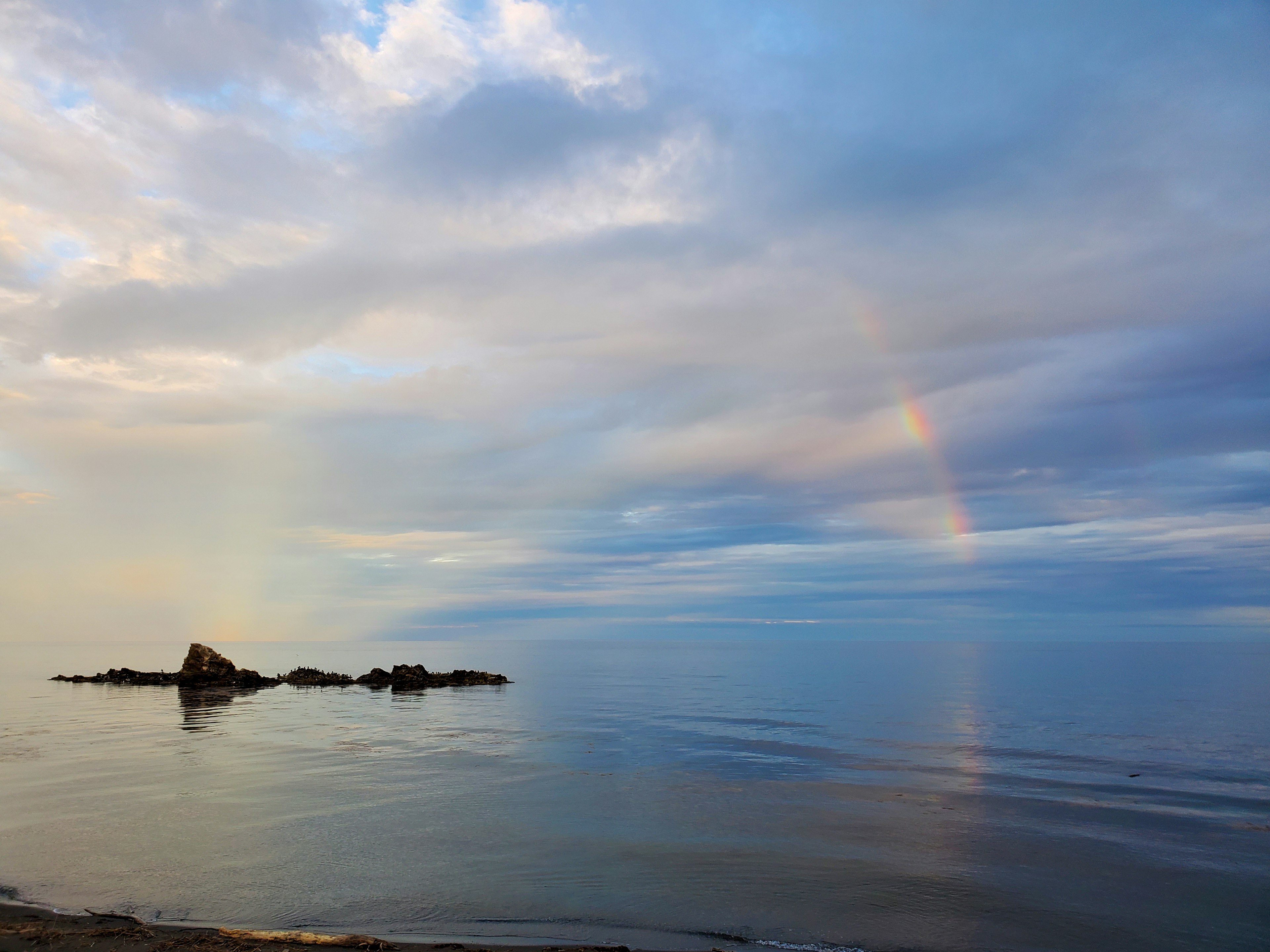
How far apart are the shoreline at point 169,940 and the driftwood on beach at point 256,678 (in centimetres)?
6000

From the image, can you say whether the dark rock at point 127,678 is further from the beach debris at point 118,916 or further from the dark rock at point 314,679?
the beach debris at point 118,916

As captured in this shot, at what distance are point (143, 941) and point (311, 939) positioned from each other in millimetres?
2496

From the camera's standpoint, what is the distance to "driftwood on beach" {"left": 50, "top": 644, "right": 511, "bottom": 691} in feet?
230

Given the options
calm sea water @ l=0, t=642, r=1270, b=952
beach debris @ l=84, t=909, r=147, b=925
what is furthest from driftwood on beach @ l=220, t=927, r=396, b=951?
beach debris @ l=84, t=909, r=147, b=925

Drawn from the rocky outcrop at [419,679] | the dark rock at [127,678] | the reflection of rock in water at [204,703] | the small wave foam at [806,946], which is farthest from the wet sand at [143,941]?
the dark rock at [127,678]

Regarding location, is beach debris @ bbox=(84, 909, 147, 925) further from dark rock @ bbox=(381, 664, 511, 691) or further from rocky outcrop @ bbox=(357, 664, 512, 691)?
rocky outcrop @ bbox=(357, 664, 512, 691)

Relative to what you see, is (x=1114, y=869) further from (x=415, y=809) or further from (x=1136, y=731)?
(x=1136, y=731)

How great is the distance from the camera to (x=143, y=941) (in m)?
10.9

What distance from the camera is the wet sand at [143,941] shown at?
34.8 feet

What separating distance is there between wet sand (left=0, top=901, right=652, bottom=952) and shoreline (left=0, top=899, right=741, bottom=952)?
0.01 m

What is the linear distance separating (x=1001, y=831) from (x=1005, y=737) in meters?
25.9

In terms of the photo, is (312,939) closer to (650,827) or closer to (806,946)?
(806,946)

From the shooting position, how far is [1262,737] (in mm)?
44000

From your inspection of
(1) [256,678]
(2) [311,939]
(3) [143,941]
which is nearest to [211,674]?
(1) [256,678]
